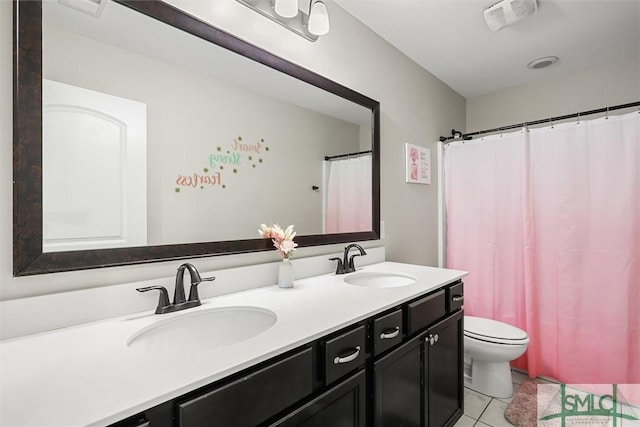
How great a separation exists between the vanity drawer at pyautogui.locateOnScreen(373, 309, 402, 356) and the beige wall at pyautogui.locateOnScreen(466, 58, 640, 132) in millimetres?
2566

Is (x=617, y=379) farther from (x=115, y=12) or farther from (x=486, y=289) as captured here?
(x=115, y=12)

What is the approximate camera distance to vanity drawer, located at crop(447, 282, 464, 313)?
5.26ft

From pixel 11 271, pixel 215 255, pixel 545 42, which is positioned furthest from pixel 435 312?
pixel 545 42

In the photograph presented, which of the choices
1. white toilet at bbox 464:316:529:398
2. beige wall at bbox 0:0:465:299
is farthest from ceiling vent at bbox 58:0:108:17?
white toilet at bbox 464:316:529:398

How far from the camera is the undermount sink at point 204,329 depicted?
97cm

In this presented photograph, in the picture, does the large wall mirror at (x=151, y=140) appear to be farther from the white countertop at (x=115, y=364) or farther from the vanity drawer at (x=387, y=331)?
the vanity drawer at (x=387, y=331)

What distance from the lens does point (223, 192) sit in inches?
52.2

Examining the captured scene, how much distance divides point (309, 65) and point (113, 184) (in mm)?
1125

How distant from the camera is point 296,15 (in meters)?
1.49

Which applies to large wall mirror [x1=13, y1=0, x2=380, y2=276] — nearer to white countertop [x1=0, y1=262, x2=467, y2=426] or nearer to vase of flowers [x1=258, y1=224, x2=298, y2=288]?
vase of flowers [x1=258, y1=224, x2=298, y2=288]

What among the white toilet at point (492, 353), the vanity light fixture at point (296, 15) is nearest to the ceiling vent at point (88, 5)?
the vanity light fixture at point (296, 15)

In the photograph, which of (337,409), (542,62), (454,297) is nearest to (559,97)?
(542,62)

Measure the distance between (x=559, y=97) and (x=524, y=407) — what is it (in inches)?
96.2

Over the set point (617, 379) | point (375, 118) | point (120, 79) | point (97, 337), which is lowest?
point (617, 379)
